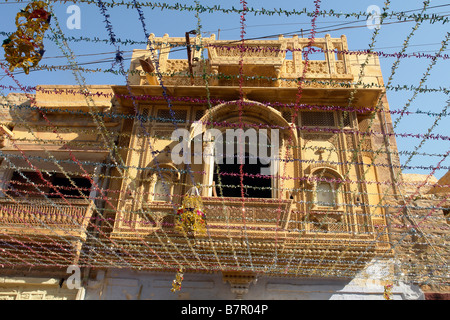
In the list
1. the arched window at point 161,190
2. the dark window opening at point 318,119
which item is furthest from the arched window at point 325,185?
the arched window at point 161,190

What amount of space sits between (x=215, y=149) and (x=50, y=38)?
4885 mm

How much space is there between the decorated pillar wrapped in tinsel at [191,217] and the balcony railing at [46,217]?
6.57ft

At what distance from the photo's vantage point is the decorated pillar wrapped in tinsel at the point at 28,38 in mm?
4281

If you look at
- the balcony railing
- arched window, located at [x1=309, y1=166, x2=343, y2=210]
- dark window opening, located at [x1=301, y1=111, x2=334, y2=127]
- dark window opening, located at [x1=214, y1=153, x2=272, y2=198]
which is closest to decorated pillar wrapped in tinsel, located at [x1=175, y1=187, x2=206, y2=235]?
dark window opening, located at [x1=214, y1=153, x2=272, y2=198]

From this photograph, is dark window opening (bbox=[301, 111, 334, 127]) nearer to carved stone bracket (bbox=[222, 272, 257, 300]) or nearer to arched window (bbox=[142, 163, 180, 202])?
arched window (bbox=[142, 163, 180, 202])

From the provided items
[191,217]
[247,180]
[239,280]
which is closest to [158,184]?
[191,217]

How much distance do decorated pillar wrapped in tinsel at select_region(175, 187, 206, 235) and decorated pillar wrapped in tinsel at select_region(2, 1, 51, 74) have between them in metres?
3.58

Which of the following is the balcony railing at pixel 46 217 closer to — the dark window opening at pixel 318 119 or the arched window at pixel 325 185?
the arched window at pixel 325 185

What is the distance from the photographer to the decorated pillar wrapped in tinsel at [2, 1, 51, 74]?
4281 mm

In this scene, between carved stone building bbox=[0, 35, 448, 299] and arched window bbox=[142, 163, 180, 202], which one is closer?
carved stone building bbox=[0, 35, 448, 299]

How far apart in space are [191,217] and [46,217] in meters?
3.19
